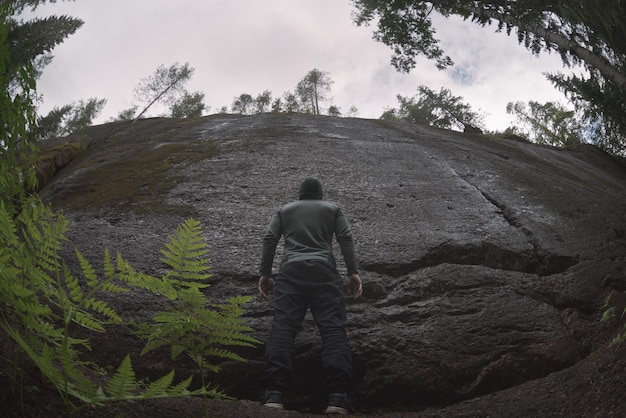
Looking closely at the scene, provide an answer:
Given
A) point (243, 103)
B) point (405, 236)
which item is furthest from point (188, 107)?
point (405, 236)

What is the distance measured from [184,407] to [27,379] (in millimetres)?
789

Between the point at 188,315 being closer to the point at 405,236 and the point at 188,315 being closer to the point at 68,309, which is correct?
the point at 68,309

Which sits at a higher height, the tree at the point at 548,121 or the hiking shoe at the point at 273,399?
the tree at the point at 548,121

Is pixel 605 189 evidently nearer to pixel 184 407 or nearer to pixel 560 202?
pixel 560 202

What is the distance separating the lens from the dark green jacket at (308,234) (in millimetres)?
4527

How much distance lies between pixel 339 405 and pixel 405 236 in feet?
9.86

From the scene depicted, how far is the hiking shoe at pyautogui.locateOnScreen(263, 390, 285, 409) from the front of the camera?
348 cm

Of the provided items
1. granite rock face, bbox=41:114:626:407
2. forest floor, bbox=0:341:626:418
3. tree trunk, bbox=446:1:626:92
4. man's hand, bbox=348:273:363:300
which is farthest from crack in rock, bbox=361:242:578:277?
tree trunk, bbox=446:1:626:92

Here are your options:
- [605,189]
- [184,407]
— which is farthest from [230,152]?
[605,189]

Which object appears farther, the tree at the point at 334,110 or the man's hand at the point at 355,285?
the tree at the point at 334,110

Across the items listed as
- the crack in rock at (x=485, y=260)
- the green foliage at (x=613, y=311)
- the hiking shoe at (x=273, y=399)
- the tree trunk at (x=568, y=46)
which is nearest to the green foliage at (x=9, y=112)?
the hiking shoe at (x=273, y=399)

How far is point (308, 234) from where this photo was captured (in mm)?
4605

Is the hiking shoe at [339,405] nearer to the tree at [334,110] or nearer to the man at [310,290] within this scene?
the man at [310,290]

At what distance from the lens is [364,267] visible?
5625 mm
